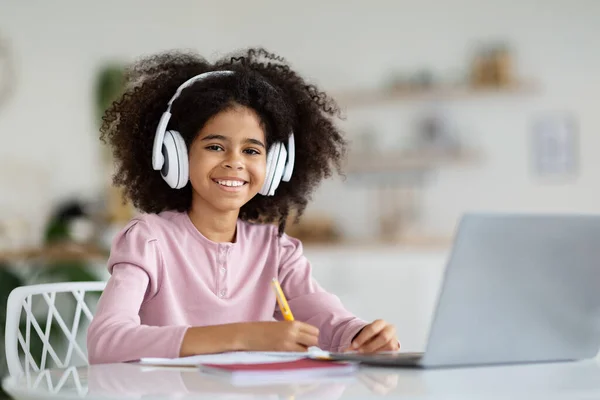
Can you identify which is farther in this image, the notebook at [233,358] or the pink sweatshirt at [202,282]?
the pink sweatshirt at [202,282]

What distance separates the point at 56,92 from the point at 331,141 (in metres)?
3.21

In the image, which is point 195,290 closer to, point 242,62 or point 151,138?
point 151,138

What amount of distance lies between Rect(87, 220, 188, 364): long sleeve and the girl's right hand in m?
0.10

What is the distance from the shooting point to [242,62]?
1.67 meters

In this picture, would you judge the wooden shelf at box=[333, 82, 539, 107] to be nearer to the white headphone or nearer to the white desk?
the white headphone

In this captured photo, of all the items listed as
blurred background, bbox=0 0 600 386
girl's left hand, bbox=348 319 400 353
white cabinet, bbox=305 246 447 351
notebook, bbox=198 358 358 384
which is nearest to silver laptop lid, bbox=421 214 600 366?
notebook, bbox=198 358 358 384

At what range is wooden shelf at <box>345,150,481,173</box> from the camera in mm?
5172

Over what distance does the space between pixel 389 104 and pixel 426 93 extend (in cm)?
24

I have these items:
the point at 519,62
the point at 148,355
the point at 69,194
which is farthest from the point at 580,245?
A: the point at 519,62

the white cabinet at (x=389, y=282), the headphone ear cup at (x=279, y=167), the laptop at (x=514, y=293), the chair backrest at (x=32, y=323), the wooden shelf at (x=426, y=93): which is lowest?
the white cabinet at (x=389, y=282)

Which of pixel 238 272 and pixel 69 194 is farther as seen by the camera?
pixel 69 194

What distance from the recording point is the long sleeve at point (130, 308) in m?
1.26

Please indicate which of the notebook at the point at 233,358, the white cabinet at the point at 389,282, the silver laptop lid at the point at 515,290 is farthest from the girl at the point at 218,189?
the white cabinet at the point at 389,282

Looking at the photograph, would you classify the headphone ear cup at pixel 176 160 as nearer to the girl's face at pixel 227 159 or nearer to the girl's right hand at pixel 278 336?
the girl's face at pixel 227 159
